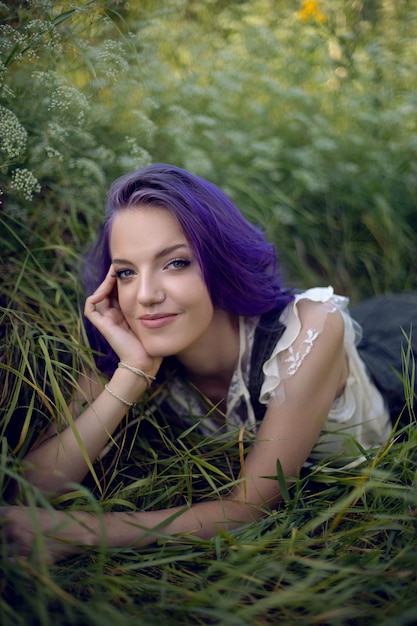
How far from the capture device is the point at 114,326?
76.1 inches

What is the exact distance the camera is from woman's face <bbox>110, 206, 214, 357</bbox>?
5.82ft

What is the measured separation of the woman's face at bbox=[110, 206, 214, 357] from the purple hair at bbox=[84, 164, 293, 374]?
0.04 meters

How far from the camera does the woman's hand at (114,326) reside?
6.17ft

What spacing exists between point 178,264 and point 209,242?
0.43ft

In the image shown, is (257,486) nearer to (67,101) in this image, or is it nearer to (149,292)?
(149,292)

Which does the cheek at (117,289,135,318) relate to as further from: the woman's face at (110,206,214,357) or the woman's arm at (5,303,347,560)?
the woman's arm at (5,303,347,560)

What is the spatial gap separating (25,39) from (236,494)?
1.64 meters

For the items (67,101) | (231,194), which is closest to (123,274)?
(67,101)

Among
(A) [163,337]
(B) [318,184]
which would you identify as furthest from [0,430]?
(B) [318,184]

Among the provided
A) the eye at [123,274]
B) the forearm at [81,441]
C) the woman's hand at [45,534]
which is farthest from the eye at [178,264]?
the woman's hand at [45,534]

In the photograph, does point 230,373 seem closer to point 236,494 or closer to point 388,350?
point 236,494

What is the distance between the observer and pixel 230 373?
212 centimetres

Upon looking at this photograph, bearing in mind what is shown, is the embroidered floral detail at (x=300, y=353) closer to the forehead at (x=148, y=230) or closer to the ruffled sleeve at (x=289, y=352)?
the ruffled sleeve at (x=289, y=352)

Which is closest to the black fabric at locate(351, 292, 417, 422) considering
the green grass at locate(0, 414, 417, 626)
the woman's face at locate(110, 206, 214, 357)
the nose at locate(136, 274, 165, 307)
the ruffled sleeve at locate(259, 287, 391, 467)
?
the ruffled sleeve at locate(259, 287, 391, 467)
